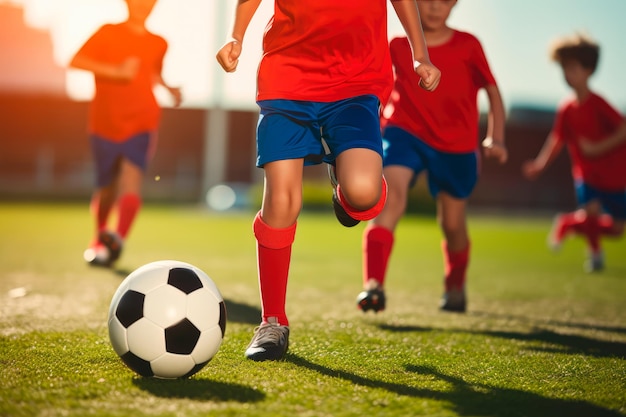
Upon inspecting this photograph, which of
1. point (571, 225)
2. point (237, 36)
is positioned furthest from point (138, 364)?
point (571, 225)

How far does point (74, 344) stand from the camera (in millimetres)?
2662

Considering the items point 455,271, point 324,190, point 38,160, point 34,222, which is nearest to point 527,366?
point 455,271

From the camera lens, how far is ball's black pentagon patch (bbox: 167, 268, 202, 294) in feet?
7.66

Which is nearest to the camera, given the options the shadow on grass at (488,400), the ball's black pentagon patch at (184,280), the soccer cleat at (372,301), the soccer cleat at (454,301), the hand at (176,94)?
the shadow on grass at (488,400)

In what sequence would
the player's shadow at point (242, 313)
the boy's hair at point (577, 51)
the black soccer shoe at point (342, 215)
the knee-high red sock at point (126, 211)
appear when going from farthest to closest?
the boy's hair at point (577, 51)
the knee-high red sock at point (126, 211)
the player's shadow at point (242, 313)
the black soccer shoe at point (342, 215)

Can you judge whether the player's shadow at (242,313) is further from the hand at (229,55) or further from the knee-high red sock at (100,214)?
the knee-high red sock at (100,214)

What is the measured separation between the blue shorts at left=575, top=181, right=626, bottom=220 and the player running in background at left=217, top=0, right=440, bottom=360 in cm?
436

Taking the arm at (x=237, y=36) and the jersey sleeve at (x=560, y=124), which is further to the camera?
the jersey sleeve at (x=560, y=124)

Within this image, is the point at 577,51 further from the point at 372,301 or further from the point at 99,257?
the point at 99,257

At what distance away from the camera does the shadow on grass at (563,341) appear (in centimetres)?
289

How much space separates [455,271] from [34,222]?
8.17 metres

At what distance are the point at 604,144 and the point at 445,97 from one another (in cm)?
282

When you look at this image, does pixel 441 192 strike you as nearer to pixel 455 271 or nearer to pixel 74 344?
pixel 455 271

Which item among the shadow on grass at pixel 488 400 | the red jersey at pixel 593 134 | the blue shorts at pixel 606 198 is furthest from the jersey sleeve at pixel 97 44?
the blue shorts at pixel 606 198
